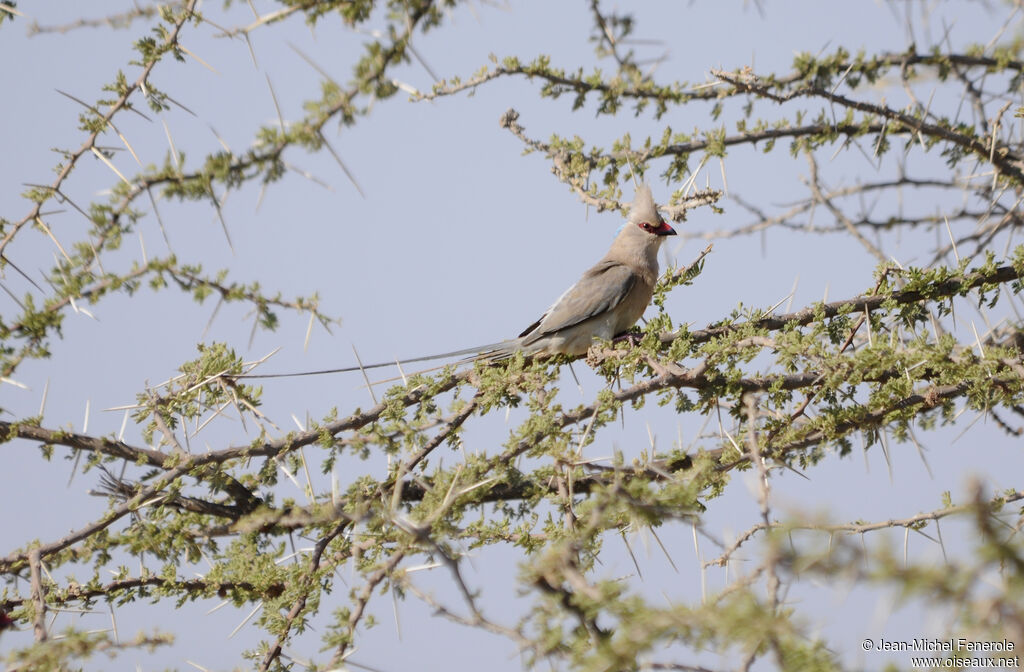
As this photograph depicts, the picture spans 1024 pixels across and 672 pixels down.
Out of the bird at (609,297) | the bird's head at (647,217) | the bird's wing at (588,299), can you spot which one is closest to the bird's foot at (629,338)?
the bird at (609,297)

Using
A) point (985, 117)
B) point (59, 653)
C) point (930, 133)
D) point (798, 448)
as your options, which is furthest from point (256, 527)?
point (985, 117)

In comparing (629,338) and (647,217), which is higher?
(647,217)

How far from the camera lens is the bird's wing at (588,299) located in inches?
212

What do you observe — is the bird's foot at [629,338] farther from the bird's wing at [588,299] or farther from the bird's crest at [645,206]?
the bird's crest at [645,206]

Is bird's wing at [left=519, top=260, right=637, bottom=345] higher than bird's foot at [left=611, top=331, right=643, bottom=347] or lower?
higher

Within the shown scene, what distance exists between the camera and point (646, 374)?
415 cm

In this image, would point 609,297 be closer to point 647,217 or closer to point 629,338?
point 629,338

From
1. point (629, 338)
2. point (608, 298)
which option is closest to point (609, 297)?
point (608, 298)

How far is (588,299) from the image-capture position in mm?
5551

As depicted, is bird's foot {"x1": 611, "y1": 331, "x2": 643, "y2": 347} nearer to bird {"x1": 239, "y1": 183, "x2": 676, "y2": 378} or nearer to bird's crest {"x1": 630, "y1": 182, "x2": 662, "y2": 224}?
bird {"x1": 239, "y1": 183, "x2": 676, "y2": 378}

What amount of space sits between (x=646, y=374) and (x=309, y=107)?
1.97 m

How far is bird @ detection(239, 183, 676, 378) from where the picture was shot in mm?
5387

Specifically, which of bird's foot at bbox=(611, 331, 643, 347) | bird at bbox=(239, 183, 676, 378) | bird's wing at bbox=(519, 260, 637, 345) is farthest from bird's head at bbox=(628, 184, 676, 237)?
bird's foot at bbox=(611, 331, 643, 347)

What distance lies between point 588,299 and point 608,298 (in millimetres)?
156
